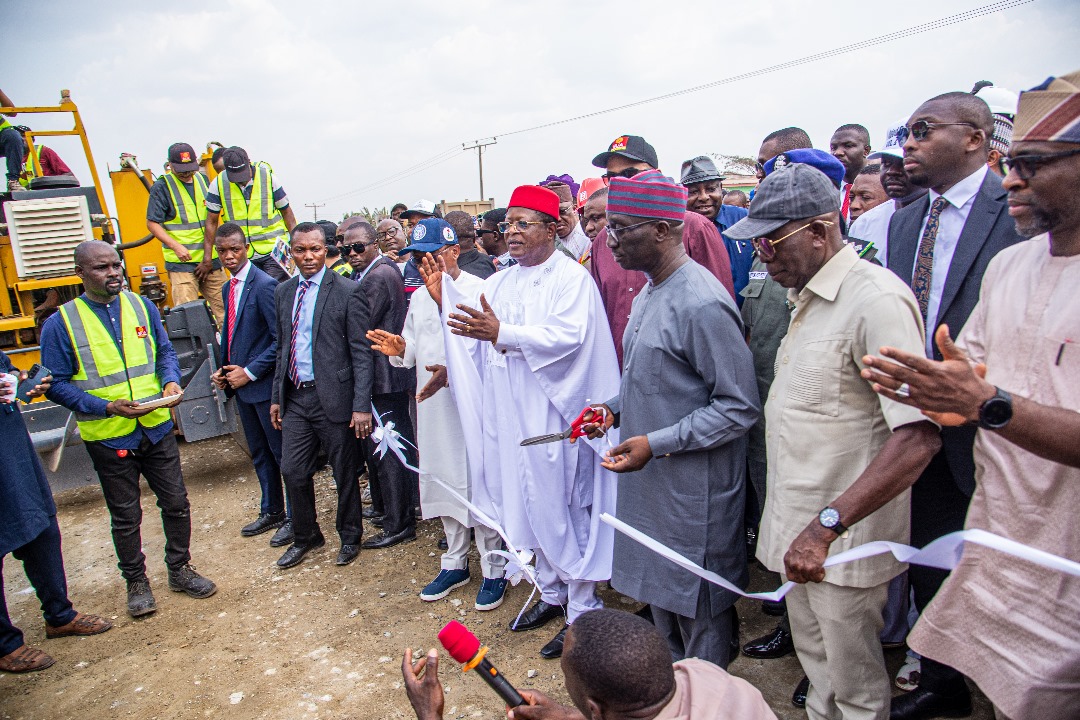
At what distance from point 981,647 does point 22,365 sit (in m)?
8.44

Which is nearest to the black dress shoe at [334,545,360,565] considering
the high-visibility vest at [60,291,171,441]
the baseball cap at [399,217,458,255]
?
the high-visibility vest at [60,291,171,441]

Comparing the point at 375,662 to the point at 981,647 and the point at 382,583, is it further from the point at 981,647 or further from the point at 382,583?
the point at 981,647

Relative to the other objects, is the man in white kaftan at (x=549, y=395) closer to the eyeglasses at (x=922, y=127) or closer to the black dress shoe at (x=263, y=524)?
the eyeglasses at (x=922, y=127)

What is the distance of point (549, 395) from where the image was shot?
3.67 m

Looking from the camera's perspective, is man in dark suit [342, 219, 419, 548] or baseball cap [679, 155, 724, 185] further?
man in dark suit [342, 219, 419, 548]

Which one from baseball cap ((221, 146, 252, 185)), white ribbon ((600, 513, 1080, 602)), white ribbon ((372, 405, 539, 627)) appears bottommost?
white ribbon ((372, 405, 539, 627))

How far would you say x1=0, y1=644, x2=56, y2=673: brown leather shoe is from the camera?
12.9ft

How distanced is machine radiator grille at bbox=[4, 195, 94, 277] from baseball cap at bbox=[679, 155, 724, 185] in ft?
21.6

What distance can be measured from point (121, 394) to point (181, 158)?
164 inches

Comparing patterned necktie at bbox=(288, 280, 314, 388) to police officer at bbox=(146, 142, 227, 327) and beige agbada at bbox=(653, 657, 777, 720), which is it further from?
beige agbada at bbox=(653, 657, 777, 720)

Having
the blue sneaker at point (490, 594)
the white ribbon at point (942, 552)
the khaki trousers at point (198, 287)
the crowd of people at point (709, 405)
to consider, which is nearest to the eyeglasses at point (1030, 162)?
the crowd of people at point (709, 405)

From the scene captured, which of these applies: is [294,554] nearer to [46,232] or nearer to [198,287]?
[198,287]

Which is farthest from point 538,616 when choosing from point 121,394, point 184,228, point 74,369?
point 184,228

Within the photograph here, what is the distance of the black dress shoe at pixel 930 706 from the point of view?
2.82m
